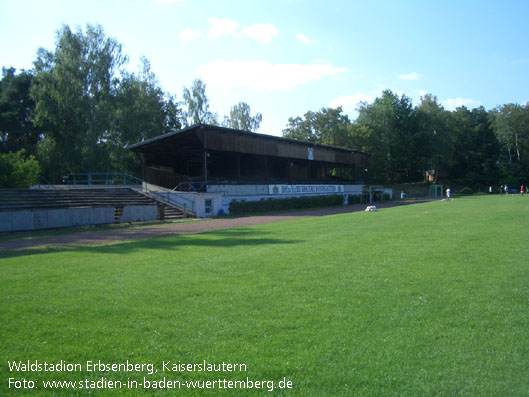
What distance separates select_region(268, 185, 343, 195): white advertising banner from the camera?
3865cm

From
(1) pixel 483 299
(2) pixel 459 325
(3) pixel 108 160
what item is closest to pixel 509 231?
(1) pixel 483 299

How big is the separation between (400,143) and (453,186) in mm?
16724

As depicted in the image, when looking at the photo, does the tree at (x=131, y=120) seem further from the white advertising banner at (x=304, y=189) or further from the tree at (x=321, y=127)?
the tree at (x=321, y=127)

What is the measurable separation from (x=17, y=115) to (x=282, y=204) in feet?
116

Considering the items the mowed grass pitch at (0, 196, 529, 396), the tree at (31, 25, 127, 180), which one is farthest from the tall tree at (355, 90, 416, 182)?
the mowed grass pitch at (0, 196, 529, 396)

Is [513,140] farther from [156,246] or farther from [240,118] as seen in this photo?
[156,246]

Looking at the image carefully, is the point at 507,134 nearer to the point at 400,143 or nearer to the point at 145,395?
the point at 400,143

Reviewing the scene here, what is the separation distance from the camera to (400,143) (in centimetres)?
7669

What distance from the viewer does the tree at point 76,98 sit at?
42.5 metres

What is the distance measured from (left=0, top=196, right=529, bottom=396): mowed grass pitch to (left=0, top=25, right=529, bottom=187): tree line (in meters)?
28.1

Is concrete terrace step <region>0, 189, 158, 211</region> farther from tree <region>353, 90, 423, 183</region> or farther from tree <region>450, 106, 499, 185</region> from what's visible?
tree <region>450, 106, 499, 185</region>

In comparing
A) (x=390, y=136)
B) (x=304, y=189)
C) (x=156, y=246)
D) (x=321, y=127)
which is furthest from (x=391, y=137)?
(x=156, y=246)

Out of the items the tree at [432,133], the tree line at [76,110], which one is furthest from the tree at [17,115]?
the tree at [432,133]

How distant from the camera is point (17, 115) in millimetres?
47656
